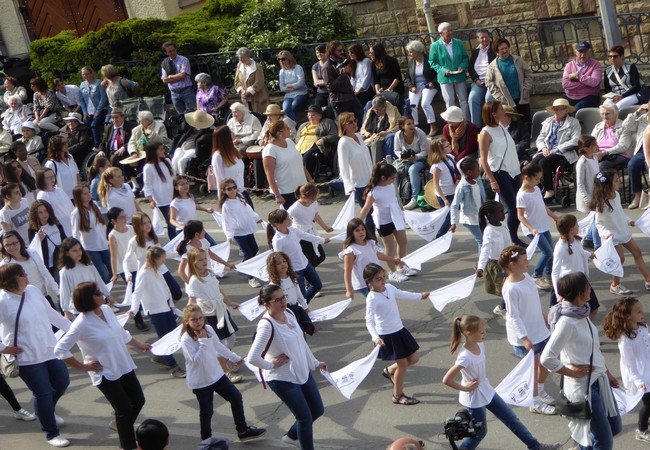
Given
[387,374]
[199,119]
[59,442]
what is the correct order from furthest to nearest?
[199,119] < [387,374] < [59,442]

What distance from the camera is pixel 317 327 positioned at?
1222cm

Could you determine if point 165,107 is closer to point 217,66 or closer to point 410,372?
point 217,66

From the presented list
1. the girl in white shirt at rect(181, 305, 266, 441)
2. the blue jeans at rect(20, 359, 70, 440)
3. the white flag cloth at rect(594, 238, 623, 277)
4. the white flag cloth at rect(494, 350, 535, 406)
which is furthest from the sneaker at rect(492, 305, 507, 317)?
the blue jeans at rect(20, 359, 70, 440)

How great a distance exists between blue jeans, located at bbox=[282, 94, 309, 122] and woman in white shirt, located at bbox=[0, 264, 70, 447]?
28.4 ft

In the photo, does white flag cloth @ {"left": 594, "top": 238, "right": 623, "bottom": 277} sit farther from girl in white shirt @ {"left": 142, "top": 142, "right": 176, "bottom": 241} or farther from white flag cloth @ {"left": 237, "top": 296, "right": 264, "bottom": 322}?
girl in white shirt @ {"left": 142, "top": 142, "right": 176, "bottom": 241}

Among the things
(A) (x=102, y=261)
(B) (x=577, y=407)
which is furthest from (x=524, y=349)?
(A) (x=102, y=261)

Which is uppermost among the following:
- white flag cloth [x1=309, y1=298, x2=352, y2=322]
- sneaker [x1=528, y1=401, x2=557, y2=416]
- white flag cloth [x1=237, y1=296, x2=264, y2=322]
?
white flag cloth [x1=237, y1=296, x2=264, y2=322]

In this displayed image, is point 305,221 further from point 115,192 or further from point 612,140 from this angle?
point 612,140

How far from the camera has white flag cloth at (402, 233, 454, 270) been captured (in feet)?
40.4

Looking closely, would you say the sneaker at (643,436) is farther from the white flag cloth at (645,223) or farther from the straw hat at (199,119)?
the straw hat at (199,119)

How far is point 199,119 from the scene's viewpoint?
17.6 m

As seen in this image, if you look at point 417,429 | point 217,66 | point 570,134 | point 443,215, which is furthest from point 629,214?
point 217,66

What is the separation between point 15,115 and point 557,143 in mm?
11087

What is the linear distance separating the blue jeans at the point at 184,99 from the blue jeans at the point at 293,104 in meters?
2.03
